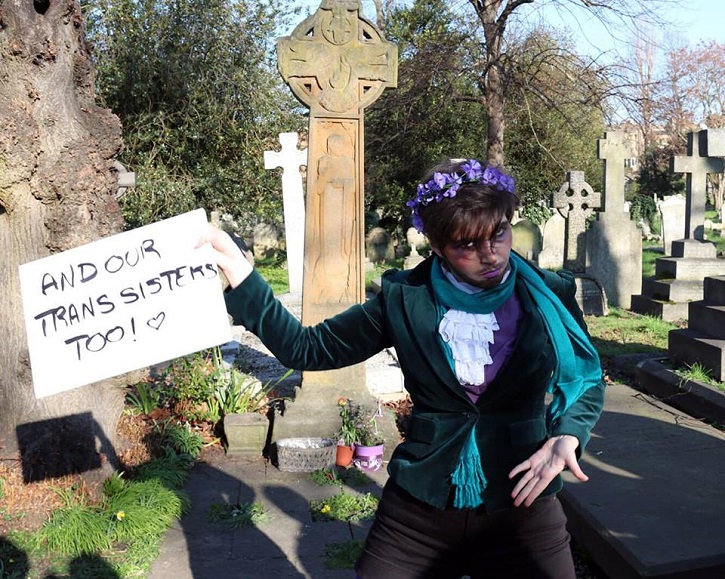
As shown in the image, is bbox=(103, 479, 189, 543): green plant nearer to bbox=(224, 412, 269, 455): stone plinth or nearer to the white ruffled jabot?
bbox=(224, 412, 269, 455): stone plinth

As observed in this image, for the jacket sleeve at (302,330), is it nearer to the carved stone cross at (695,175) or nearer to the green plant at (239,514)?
the green plant at (239,514)

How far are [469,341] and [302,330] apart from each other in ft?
1.60

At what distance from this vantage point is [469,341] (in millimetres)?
2139

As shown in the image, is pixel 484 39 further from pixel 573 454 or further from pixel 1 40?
pixel 573 454

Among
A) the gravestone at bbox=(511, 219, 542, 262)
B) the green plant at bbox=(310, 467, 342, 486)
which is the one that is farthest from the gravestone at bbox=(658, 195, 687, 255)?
the green plant at bbox=(310, 467, 342, 486)

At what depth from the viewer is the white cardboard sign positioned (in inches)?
83.3

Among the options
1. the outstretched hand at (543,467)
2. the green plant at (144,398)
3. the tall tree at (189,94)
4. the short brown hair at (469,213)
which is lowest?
the green plant at (144,398)

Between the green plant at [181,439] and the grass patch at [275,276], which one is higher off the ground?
the grass patch at [275,276]

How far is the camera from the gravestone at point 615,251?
495 inches

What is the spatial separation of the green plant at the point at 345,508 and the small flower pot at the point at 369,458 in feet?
1.59

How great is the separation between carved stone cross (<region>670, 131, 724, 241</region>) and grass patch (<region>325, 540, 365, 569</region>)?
30.7 ft

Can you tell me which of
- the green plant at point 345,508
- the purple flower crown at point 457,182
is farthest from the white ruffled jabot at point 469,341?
the green plant at point 345,508

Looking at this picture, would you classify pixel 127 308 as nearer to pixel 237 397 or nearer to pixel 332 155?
pixel 332 155

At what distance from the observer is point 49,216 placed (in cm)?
431
